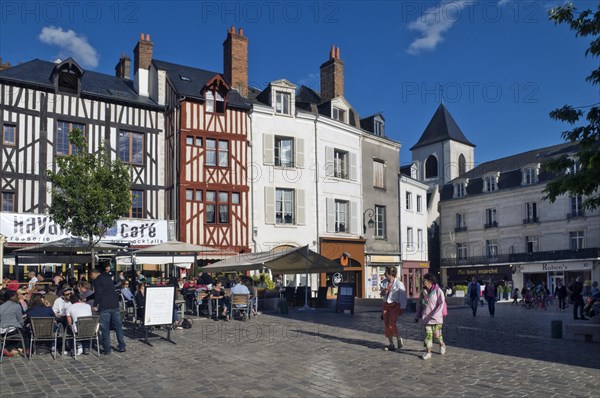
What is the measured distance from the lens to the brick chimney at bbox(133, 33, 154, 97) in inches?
1058

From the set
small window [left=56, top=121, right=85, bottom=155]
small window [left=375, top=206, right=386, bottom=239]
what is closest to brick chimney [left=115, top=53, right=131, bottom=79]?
small window [left=56, top=121, right=85, bottom=155]

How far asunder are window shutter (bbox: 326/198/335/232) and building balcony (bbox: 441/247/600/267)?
19.6m

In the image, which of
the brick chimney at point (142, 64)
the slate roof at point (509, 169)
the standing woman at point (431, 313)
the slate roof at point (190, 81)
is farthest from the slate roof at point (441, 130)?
the standing woman at point (431, 313)

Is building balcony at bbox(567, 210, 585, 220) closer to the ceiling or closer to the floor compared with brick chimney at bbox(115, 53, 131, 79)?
closer to the floor

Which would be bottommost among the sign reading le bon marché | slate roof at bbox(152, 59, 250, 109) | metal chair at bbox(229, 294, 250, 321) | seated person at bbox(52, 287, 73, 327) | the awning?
metal chair at bbox(229, 294, 250, 321)

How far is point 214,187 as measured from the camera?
84.9ft

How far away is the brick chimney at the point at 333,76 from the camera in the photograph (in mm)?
31953

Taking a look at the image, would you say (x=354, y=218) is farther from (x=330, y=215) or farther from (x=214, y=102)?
(x=214, y=102)

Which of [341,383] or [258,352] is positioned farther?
[258,352]

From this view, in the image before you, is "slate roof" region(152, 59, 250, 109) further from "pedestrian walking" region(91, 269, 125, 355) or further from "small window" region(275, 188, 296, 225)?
"pedestrian walking" region(91, 269, 125, 355)

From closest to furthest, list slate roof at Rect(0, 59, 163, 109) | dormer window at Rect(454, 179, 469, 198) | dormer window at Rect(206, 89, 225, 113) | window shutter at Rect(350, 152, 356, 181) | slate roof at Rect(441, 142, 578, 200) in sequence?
slate roof at Rect(0, 59, 163, 109) < dormer window at Rect(206, 89, 225, 113) < window shutter at Rect(350, 152, 356, 181) < slate roof at Rect(441, 142, 578, 200) < dormer window at Rect(454, 179, 469, 198)

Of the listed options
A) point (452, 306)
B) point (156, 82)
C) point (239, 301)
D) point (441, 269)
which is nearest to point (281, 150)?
point (156, 82)

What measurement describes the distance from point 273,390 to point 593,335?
7957mm

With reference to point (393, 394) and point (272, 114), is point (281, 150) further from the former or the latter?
point (393, 394)
